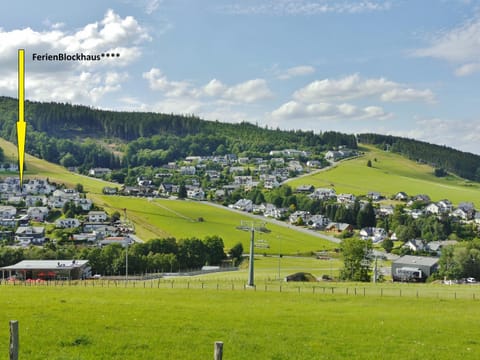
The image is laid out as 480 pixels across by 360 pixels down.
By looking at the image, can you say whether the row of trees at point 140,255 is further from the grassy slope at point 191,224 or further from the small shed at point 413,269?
the small shed at point 413,269

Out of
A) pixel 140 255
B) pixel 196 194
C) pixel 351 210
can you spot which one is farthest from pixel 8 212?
pixel 351 210

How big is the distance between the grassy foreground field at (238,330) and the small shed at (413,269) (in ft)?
191

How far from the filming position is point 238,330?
20.8 meters

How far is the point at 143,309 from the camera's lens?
86.8 feet

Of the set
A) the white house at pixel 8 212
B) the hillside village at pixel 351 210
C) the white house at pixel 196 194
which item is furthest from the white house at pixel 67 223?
the white house at pixel 196 194

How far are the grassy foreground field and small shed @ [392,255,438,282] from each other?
5832 centimetres

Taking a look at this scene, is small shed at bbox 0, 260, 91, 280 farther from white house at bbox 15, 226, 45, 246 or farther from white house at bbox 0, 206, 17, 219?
white house at bbox 0, 206, 17, 219

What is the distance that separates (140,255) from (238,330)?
6413 centimetres

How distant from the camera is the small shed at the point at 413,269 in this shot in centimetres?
8931

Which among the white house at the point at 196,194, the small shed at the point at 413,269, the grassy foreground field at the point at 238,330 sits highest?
the white house at the point at 196,194

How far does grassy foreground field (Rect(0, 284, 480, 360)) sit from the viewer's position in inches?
661

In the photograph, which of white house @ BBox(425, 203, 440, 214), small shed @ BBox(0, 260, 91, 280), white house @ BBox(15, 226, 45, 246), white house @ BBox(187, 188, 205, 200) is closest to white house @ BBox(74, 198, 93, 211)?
white house @ BBox(15, 226, 45, 246)

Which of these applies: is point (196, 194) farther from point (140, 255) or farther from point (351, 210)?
point (140, 255)

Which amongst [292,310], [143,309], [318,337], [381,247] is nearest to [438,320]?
[292,310]
